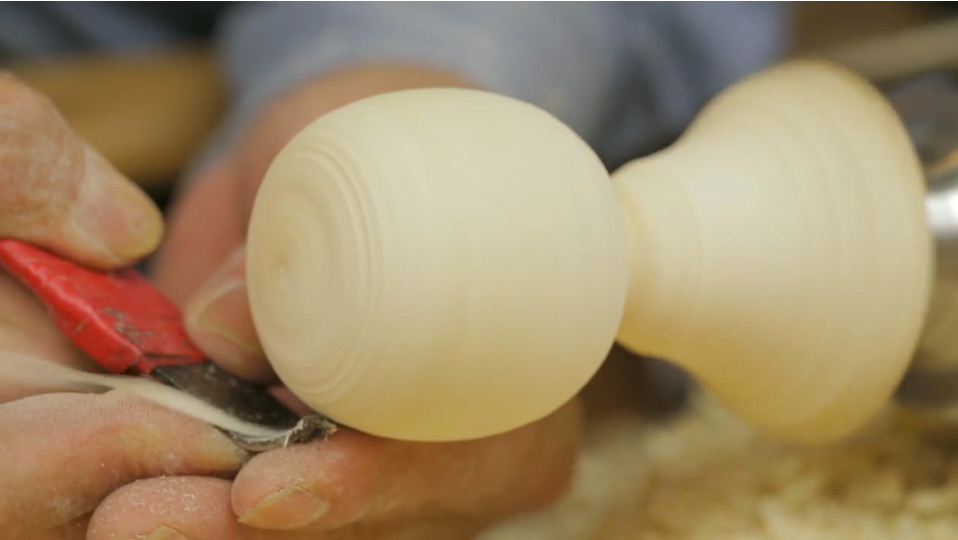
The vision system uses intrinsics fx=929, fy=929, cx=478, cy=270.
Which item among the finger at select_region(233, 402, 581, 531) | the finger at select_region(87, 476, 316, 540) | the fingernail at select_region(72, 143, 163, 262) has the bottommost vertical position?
the finger at select_region(233, 402, 581, 531)

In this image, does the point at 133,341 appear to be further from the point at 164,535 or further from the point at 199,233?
the point at 199,233

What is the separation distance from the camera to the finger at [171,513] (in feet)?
0.79

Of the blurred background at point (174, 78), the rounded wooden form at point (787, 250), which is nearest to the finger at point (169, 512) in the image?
the rounded wooden form at point (787, 250)

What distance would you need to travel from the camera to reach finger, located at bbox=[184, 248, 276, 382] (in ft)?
0.92

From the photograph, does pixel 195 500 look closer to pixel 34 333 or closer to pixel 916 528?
pixel 34 333

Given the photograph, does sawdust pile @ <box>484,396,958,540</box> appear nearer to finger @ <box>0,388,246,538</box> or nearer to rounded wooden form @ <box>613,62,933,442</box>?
rounded wooden form @ <box>613,62,933,442</box>

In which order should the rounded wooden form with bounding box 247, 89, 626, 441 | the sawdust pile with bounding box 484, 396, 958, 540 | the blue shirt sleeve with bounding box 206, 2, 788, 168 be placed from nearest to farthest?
the rounded wooden form with bounding box 247, 89, 626, 441, the sawdust pile with bounding box 484, 396, 958, 540, the blue shirt sleeve with bounding box 206, 2, 788, 168

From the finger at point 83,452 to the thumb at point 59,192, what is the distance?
0.16 feet

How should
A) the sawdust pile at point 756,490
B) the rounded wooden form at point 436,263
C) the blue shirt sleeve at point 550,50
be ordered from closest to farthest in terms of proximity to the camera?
the rounded wooden form at point 436,263 → the sawdust pile at point 756,490 → the blue shirt sleeve at point 550,50

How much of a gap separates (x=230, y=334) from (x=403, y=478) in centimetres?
7

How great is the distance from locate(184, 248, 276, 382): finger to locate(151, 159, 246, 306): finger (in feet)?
0.10

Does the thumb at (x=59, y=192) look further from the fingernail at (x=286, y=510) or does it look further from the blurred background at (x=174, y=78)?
the blurred background at (x=174, y=78)

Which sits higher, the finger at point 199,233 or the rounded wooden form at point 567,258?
the rounded wooden form at point 567,258

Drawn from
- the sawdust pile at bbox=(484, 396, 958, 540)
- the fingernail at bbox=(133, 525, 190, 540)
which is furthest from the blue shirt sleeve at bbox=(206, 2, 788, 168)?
the fingernail at bbox=(133, 525, 190, 540)
